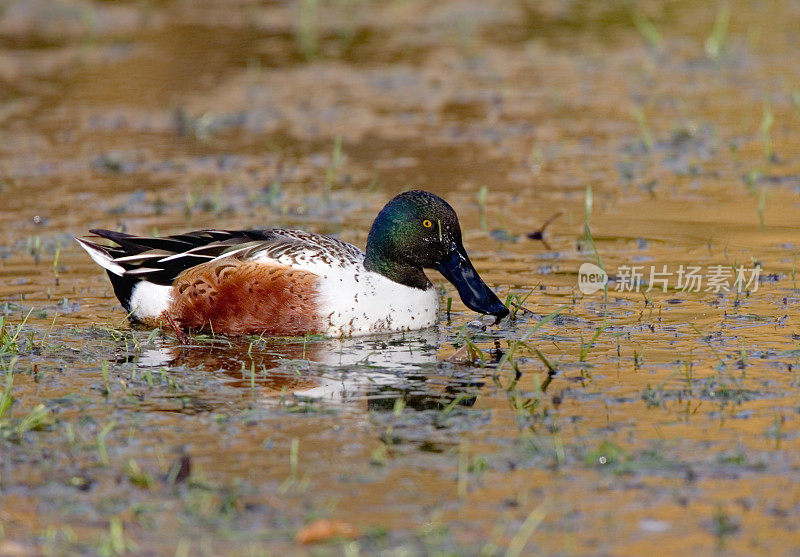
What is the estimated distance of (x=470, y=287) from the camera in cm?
599

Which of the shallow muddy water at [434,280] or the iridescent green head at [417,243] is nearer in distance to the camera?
the shallow muddy water at [434,280]

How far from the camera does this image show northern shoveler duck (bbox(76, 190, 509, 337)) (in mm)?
5914

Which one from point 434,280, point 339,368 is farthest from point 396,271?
point 434,280

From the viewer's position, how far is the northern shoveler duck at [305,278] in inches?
233

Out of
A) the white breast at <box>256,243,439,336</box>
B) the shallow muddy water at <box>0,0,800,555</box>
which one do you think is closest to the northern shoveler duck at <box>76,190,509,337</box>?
the white breast at <box>256,243,439,336</box>

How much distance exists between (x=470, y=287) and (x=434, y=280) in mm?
1173

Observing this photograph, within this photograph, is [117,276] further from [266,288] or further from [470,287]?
[470,287]

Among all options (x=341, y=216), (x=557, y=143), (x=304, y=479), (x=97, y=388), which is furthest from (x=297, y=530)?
(x=557, y=143)

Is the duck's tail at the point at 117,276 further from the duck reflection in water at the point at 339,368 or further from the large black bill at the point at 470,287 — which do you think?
the large black bill at the point at 470,287

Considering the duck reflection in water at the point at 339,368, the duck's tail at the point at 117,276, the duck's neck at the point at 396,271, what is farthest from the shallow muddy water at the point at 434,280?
the duck's neck at the point at 396,271

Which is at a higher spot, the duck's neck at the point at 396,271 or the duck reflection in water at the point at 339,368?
the duck's neck at the point at 396,271

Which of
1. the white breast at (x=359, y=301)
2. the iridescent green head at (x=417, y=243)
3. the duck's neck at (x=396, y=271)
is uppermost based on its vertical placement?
the iridescent green head at (x=417, y=243)

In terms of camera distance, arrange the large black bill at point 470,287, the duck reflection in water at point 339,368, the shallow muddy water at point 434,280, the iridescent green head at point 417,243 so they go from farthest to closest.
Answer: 1. the iridescent green head at point 417,243
2. the large black bill at point 470,287
3. the duck reflection in water at point 339,368
4. the shallow muddy water at point 434,280

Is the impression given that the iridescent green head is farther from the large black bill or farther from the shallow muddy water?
the shallow muddy water
